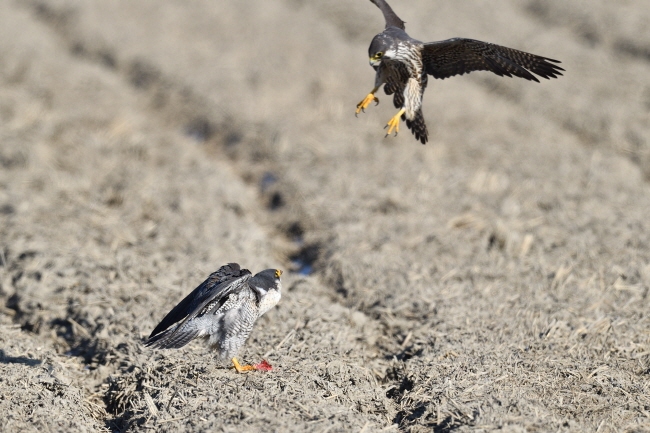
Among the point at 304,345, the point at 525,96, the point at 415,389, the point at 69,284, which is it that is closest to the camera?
the point at 415,389

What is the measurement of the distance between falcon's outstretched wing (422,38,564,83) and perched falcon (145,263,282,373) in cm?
247

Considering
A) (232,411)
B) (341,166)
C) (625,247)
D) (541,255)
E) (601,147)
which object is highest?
(601,147)

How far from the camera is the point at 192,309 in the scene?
5.37 m

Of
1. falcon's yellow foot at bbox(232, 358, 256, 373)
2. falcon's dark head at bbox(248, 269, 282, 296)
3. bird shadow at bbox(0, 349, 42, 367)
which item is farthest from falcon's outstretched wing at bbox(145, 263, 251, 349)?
bird shadow at bbox(0, 349, 42, 367)

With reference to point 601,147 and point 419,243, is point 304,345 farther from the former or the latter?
point 601,147

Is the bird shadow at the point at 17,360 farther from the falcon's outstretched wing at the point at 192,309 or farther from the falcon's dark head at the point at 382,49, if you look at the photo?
the falcon's dark head at the point at 382,49

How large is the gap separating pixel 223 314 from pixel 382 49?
249 centimetres

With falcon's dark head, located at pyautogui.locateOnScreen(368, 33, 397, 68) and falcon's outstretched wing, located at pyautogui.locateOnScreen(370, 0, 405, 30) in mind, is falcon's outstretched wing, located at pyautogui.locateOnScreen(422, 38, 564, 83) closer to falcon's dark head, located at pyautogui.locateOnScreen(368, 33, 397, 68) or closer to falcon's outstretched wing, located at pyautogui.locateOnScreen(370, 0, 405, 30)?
falcon's dark head, located at pyautogui.locateOnScreen(368, 33, 397, 68)

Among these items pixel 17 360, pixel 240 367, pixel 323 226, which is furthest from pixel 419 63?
pixel 17 360

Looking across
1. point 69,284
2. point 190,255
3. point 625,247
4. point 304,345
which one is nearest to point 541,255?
point 625,247

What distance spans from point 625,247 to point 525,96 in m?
5.41

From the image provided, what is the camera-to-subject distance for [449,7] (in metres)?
17.5

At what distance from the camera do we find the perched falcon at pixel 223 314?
5.43m

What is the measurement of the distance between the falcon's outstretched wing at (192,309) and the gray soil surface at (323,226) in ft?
1.38
